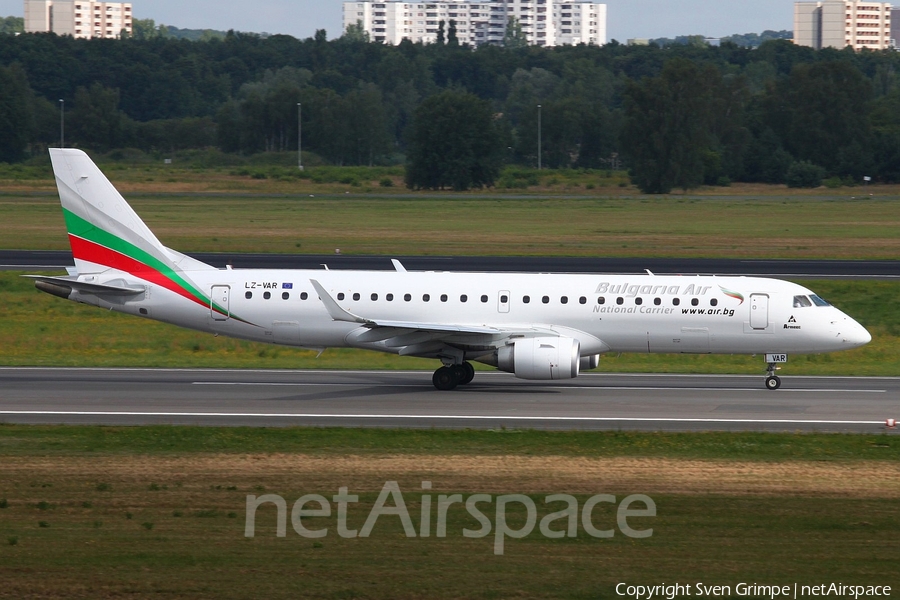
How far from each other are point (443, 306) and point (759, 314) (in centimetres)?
790

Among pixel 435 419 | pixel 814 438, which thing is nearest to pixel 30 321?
pixel 435 419

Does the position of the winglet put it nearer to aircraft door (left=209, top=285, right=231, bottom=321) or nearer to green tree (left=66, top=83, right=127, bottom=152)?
aircraft door (left=209, top=285, right=231, bottom=321)

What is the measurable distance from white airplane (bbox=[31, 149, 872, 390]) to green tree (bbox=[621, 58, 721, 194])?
90.6 metres

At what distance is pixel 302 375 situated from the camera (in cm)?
3312

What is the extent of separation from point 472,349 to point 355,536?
1475cm

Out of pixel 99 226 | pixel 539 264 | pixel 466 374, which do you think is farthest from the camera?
pixel 539 264

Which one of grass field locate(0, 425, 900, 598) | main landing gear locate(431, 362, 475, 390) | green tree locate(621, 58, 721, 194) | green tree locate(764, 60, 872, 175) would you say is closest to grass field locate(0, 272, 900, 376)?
main landing gear locate(431, 362, 475, 390)

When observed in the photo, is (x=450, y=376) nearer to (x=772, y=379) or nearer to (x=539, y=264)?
(x=772, y=379)

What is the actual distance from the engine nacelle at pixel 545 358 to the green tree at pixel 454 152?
305 feet

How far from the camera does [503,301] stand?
3033cm

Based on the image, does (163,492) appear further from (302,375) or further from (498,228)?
(498,228)

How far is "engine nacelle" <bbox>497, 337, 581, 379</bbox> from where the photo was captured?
93.1 feet

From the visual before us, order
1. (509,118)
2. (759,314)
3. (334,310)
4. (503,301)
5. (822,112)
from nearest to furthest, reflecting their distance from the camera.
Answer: (334,310) → (759,314) → (503,301) → (822,112) → (509,118)

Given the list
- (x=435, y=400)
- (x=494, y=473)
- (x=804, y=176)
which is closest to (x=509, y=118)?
(x=804, y=176)
